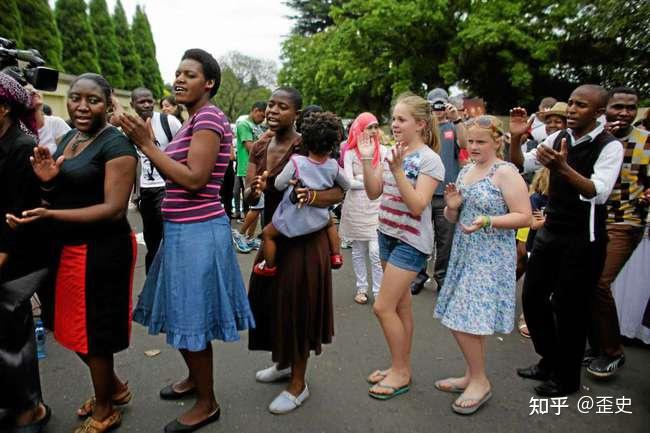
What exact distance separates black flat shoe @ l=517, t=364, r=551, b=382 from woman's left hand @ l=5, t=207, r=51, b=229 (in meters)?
3.28

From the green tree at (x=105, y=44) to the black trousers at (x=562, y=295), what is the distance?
81.3 ft

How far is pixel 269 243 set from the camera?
2.93 m

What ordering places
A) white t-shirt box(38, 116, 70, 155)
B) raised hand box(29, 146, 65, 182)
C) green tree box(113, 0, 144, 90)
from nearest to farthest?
1. raised hand box(29, 146, 65, 182)
2. white t-shirt box(38, 116, 70, 155)
3. green tree box(113, 0, 144, 90)

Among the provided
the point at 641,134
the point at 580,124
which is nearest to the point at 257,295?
the point at 580,124

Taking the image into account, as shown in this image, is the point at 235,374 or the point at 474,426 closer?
the point at 474,426

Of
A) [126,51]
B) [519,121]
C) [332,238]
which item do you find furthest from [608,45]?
[126,51]

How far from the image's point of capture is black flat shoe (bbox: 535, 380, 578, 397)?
321cm

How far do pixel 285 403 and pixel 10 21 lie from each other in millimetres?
16149

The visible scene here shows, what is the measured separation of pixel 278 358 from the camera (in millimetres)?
2986

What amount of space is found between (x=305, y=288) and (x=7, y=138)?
1852mm

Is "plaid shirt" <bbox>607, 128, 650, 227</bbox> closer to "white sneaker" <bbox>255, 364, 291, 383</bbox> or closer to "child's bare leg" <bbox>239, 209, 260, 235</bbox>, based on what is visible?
"white sneaker" <bbox>255, 364, 291, 383</bbox>

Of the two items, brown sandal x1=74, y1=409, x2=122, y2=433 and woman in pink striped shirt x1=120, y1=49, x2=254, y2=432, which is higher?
woman in pink striped shirt x1=120, y1=49, x2=254, y2=432

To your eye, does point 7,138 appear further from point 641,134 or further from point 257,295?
point 641,134

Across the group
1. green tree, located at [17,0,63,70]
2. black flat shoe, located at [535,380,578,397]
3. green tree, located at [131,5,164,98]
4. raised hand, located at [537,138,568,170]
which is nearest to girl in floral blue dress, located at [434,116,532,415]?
raised hand, located at [537,138,568,170]
